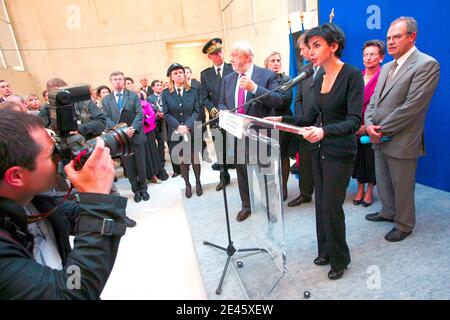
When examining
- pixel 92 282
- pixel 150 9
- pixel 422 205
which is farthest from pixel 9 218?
pixel 150 9

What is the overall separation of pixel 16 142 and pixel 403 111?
2093 millimetres

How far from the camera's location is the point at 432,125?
272 centimetres

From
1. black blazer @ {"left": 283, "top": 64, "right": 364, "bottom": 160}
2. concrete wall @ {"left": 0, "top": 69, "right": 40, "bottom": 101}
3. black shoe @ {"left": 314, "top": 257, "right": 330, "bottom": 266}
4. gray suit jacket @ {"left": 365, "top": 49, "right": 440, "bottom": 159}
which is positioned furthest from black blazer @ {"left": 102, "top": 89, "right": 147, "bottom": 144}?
concrete wall @ {"left": 0, "top": 69, "right": 40, "bottom": 101}

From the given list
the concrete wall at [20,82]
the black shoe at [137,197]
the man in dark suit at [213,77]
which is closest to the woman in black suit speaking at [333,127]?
the man in dark suit at [213,77]

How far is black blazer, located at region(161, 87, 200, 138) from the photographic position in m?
3.35

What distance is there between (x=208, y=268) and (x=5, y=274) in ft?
5.22

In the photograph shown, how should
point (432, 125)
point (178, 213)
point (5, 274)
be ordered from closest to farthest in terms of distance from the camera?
point (5, 274), point (432, 125), point (178, 213)

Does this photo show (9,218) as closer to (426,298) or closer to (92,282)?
(92,282)

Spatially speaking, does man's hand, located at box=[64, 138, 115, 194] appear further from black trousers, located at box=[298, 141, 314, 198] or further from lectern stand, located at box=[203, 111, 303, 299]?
black trousers, located at box=[298, 141, 314, 198]

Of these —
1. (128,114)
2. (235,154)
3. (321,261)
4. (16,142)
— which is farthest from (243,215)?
(16,142)

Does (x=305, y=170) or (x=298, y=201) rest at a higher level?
(x=305, y=170)

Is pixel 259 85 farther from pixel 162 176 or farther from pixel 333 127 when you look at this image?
pixel 162 176

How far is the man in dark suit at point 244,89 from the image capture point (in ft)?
7.20

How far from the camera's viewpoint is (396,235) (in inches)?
80.4
